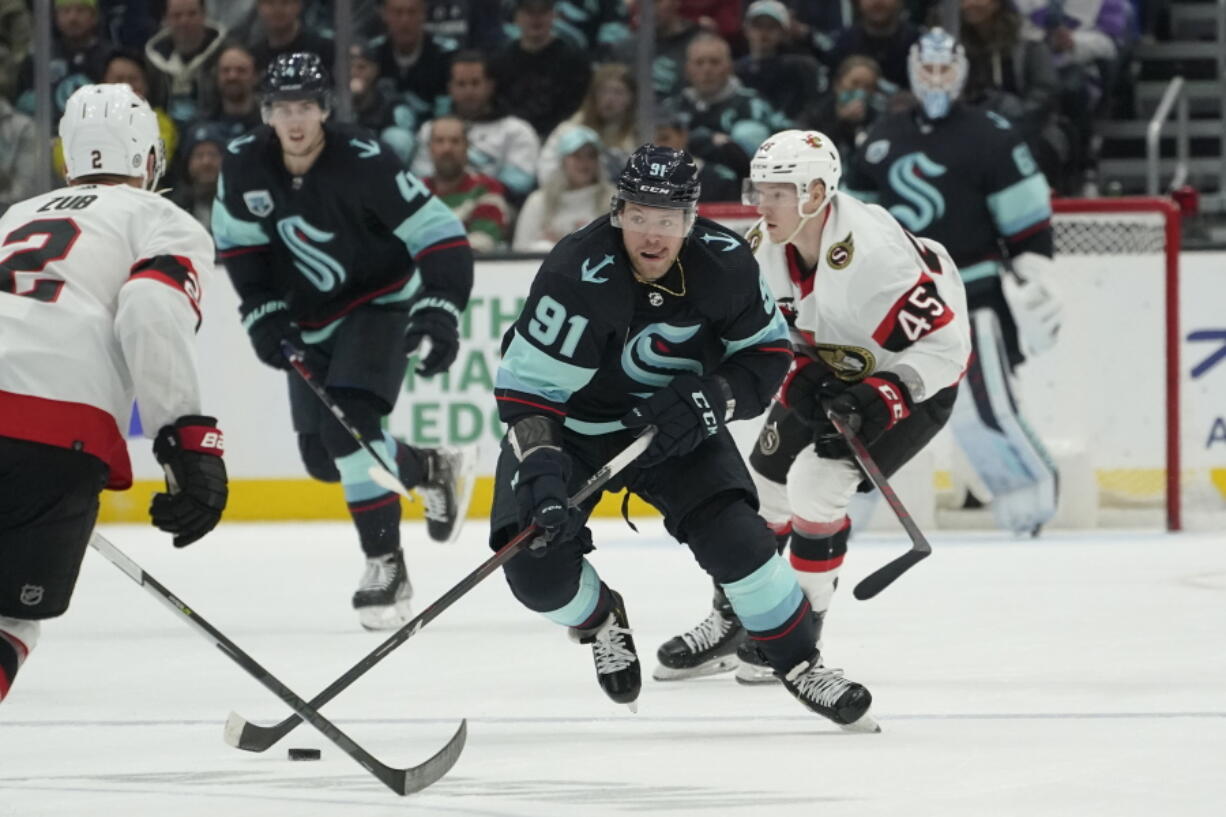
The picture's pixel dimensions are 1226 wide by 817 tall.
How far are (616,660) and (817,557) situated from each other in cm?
66

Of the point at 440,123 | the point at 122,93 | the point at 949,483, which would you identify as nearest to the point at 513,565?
the point at 122,93

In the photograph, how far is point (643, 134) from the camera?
7.43 metres

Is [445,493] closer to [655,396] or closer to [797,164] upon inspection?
[797,164]

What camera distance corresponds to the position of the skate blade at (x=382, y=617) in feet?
16.6

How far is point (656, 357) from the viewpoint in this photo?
3543 mm

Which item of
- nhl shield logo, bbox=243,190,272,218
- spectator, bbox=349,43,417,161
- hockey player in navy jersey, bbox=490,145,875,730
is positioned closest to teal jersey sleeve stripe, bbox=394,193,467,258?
nhl shield logo, bbox=243,190,272,218

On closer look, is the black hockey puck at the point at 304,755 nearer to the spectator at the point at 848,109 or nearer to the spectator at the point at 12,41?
the spectator at the point at 848,109

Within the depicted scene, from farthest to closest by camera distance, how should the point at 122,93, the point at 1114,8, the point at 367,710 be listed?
the point at 1114,8 → the point at 367,710 → the point at 122,93

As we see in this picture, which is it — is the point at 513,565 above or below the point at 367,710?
above

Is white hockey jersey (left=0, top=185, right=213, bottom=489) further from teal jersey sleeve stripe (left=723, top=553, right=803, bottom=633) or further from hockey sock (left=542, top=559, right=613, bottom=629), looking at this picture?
teal jersey sleeve stripe (left=723, top=553, right=803, bottom=633)

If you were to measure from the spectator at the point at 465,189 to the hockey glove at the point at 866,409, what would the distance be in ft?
11.7

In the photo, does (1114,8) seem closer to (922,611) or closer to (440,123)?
(440,123)

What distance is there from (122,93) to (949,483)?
14.1 feet

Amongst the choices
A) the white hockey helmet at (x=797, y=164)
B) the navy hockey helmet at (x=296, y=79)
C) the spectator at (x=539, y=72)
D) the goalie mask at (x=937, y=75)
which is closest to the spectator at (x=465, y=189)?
the spectator at (x=539, y=72)
